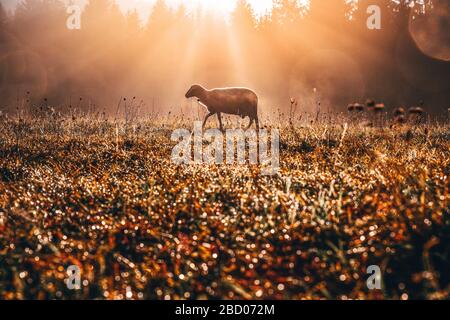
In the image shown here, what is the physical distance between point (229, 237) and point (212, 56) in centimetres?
4553

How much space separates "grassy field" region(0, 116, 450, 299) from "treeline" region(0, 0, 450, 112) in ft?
80.3

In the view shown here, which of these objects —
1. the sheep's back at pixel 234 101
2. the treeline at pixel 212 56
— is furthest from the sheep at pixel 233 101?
the treeline at pixel 212 56

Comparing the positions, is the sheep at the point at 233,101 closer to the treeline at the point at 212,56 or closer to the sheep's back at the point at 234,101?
the sheep's back at the point at 234,101

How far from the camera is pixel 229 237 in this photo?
352cm

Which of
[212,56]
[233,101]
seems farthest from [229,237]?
[212,56]

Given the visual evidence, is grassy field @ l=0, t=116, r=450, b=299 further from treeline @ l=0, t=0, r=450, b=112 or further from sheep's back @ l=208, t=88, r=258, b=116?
treeline @ l=0, t=0, r=450, b=112

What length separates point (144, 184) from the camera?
5.00 metres

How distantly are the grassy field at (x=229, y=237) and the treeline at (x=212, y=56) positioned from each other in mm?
24483

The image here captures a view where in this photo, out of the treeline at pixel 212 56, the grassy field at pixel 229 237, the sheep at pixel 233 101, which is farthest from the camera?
the treeline at pixel 212 56

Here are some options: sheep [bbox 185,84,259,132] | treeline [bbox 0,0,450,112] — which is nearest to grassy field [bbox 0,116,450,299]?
sheep [bbox 185,84,259,132]

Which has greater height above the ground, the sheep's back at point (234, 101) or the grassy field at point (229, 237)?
the sheep's back at point (234, 101)

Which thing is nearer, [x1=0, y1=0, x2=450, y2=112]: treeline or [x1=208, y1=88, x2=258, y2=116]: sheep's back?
[x1=208, y1=88, x2=258, y2=116]: sheep's back

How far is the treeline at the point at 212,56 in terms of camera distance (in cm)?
2895

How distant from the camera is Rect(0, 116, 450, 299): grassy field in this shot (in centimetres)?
294
